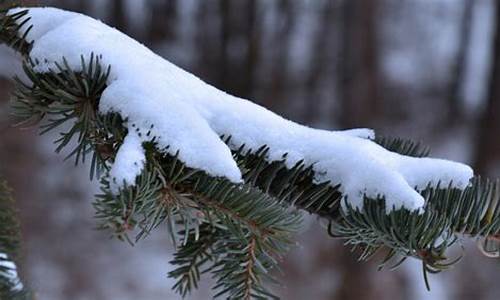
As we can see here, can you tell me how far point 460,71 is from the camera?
7.20 metres

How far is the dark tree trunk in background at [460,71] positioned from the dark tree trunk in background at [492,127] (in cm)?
108

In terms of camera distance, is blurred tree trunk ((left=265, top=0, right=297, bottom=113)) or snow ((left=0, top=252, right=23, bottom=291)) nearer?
snow ((left=0, top=252, right=23, bottom=291))

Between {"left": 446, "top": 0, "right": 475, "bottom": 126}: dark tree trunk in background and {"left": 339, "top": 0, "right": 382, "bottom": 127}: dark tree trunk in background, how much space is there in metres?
1.89

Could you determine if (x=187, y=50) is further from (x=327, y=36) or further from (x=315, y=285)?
(x=315, y=285)

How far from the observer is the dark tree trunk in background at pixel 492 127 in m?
5.48

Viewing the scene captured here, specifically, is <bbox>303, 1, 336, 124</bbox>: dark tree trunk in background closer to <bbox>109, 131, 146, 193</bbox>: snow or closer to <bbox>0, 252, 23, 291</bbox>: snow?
<bbox>0, 252, 23, 291</bbox>: snow

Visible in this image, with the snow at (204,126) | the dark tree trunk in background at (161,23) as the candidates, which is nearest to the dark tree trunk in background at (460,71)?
the dark tree trunk in background at (161,23)

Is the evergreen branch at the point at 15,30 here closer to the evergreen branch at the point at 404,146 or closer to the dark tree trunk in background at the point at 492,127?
the evergreen branch at the point at 404,146

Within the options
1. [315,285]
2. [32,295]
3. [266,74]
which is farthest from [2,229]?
[266,74]

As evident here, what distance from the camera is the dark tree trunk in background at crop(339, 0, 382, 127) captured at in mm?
4852

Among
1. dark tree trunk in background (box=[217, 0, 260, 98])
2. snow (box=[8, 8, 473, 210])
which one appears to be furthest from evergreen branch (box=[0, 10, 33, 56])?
dark tree trunk in background (box=[217, 0, 260, 98])

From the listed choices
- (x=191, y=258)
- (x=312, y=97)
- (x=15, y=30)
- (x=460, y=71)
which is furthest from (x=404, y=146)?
(x=460, y=71)

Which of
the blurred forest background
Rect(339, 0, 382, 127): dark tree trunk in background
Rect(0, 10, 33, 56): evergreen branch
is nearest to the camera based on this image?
Rect(0, 10, 33, 56): evergreen branch

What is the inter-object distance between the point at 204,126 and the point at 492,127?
542 centimetres
